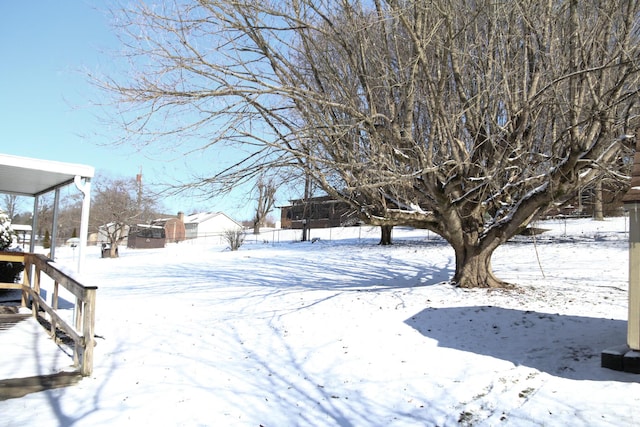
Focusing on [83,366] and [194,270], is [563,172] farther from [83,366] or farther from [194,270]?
[194,270]

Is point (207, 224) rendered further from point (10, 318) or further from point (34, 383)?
point (34, 383)

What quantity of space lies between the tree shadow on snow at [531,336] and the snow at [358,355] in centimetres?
3

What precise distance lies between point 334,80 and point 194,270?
1174 cm

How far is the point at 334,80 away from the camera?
9.41 meters

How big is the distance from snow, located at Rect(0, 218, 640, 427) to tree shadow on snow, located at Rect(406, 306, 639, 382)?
0.10 ft

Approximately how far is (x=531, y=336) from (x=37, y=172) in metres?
8.73

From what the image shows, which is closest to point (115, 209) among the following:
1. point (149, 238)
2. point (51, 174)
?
point (149, 238)

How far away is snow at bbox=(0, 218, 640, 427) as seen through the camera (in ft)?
15.6

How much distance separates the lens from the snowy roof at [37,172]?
24.3 feet

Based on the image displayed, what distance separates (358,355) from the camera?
275 inches

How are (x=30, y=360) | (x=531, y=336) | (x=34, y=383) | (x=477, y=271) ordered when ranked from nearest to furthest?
(x=34, y=383) → (x=30, y=360) → (x=531, y=336) → (x=477, y=271)

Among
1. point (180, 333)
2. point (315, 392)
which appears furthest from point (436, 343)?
point (180, 333)

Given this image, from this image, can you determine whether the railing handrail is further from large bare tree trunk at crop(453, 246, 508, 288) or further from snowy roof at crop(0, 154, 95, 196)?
large bare tree trunk at crop(453, 246, 508, 288)

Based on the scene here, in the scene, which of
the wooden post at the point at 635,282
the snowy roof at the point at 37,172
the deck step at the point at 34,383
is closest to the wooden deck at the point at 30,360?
the deck step at the point at 34,383
